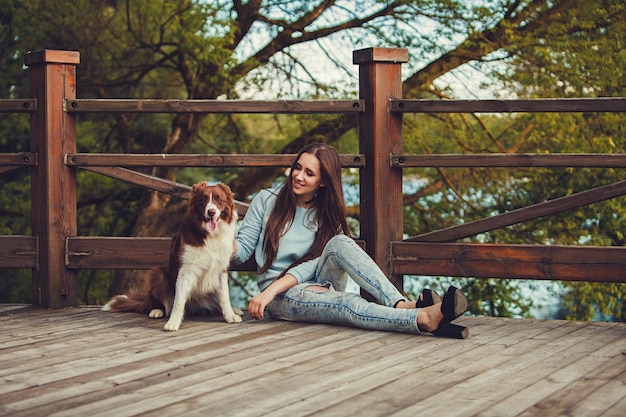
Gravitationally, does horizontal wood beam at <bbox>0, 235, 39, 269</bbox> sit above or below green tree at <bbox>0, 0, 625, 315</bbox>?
below

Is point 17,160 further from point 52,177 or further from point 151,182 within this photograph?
point 151,182

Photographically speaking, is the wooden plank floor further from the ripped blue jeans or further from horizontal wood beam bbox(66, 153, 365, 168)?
horizontal wood beam bbox(66, 153, 365, 168)

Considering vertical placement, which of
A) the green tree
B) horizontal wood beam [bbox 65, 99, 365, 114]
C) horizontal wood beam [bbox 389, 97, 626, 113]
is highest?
the green tree

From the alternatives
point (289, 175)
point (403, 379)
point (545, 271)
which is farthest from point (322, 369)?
point (545, 271)

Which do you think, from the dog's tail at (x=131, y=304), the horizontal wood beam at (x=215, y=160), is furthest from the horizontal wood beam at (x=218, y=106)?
the dog's tail at (x=131, y=304)

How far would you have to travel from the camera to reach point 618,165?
486 cm

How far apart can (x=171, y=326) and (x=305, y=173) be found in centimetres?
102

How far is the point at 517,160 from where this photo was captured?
507 centimetres

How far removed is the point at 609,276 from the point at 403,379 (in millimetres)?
1806

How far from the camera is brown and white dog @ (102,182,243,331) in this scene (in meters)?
4.59

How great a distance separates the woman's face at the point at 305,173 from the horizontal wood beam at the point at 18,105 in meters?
1.67

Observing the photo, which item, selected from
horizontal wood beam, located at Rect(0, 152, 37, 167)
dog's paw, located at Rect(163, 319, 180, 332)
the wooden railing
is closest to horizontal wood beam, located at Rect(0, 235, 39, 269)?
the wooden railing

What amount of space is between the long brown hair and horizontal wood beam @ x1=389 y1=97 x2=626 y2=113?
25.9 inches

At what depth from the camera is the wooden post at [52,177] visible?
212 inches
